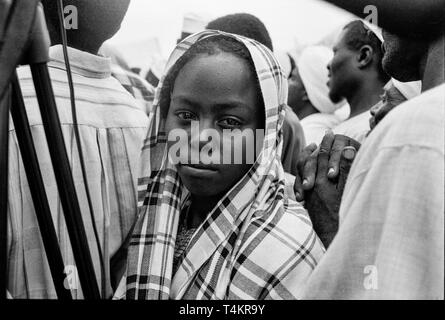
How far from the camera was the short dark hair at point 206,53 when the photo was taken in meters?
1.73

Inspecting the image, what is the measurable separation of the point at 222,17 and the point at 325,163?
4.75 feet

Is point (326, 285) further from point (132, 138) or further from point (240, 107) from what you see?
point (132, 138)

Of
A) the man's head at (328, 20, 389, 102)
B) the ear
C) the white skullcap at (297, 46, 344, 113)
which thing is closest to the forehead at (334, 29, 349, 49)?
the man's head at (328, 20, 389, 102)

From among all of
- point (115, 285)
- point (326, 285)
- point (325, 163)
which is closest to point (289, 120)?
point (325, 163)

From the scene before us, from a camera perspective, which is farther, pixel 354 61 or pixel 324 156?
pixel 354 61

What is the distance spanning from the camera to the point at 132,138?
1802 mm

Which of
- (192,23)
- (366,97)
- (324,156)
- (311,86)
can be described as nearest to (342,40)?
(366,97)

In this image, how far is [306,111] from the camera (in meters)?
4.71

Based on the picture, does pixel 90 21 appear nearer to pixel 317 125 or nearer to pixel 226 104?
pixel 226 104

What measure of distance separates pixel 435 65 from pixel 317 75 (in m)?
3.58

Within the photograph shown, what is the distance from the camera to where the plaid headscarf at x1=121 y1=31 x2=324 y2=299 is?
1.45 meters

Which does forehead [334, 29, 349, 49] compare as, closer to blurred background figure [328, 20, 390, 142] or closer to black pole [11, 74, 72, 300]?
blurred background figure [328, 20, 390, 142]

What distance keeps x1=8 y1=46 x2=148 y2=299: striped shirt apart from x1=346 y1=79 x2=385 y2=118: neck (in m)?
Result: 1.27

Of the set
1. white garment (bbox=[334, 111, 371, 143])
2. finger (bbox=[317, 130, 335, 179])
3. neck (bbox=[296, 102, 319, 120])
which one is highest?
finger (bbox=[317, 130, 335, 179])
